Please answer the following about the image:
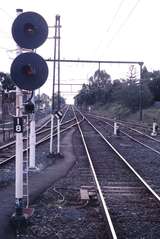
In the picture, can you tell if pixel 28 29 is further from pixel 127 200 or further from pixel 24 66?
pixel 127 200

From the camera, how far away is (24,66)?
8.56m

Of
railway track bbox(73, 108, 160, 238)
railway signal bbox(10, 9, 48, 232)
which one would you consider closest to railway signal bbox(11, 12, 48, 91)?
railway signal bbox(10, 9, 48, 232)

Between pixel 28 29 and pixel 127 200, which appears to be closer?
pixel 28 29

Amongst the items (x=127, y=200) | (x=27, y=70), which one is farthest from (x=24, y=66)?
(x=127, y=200)

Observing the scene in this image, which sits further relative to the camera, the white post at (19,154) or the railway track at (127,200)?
the white post at (19,154)

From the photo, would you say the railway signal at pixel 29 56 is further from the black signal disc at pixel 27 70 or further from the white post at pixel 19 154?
the white post at pixel 19 154

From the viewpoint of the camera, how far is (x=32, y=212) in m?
9.20

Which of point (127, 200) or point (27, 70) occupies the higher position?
point (27, 70)

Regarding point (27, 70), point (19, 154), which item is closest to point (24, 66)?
point (27, 70)

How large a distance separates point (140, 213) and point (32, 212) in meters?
2.19

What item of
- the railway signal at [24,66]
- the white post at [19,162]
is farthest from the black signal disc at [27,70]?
the white post at [19,162]

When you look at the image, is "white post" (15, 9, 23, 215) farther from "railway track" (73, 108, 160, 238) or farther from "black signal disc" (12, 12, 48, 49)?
"railway track" (73, 108, 160, 238)

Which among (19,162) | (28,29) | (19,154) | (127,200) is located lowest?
(127,200)

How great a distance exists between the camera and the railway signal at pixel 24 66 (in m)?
8.55
